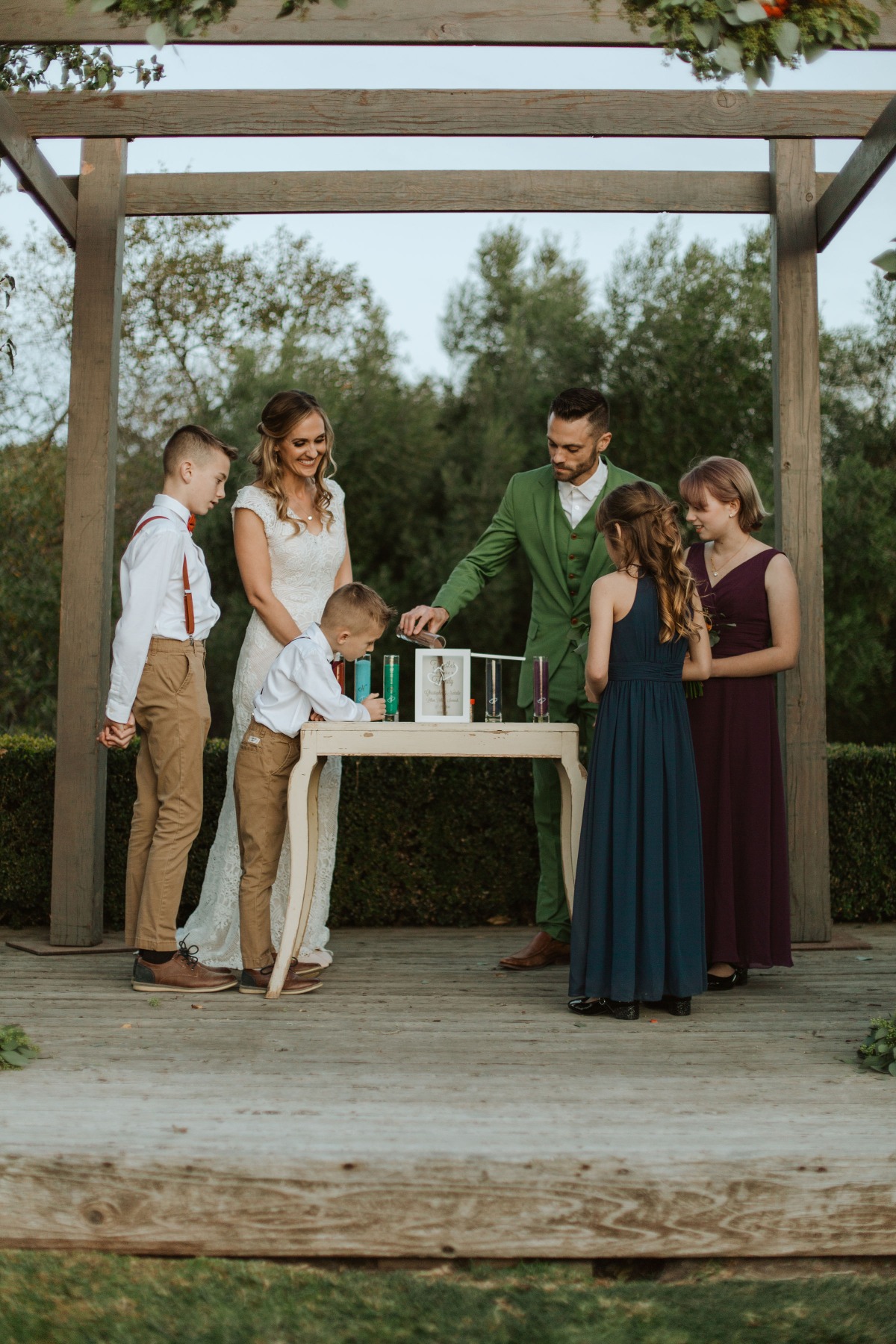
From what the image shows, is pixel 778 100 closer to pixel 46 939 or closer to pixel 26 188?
pixel 26 188

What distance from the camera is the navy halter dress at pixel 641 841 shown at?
3.50 metres

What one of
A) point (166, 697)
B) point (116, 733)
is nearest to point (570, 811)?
point (166, 697)

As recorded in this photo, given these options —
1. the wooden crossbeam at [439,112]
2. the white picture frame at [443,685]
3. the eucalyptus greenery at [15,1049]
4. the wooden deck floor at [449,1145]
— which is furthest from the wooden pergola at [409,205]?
the eucalyptus greenery at [15,1049]

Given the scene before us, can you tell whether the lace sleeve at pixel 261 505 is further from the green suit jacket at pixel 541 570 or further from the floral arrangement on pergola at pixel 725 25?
the floral arrangement on pergola at pixel 725 25

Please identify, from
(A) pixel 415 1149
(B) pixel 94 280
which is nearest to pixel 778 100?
(B) pixel 94 280

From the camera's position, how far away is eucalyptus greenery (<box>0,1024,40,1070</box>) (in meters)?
2.95

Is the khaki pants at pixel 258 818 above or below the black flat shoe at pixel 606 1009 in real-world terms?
above

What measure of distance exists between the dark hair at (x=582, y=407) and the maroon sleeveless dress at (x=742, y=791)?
0.67 metres

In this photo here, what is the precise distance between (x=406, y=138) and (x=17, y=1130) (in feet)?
12.2

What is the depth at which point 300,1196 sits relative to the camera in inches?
89.6

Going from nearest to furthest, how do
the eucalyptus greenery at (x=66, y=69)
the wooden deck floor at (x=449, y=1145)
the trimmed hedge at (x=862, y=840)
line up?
the wooden deck floor at (x=449, y=1145) → the eucalyptus greenery at (x=66, y=69) → the trimmed hedge at (x=862, y=840)

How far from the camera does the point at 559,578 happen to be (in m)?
4.37

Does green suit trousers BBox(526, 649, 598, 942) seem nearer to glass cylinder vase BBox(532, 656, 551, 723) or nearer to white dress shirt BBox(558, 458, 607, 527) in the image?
glass cylinder vase BBox(532, 656, 551, 723)

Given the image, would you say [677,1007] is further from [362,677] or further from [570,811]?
[362,677]
